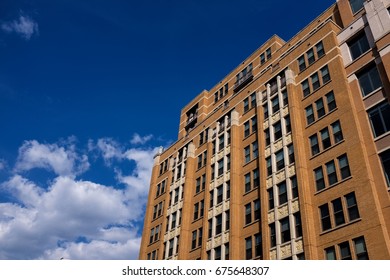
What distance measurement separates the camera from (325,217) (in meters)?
25.9

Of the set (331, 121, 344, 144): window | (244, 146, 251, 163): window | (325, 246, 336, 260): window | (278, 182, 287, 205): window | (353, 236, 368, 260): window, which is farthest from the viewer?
(244, 146, 251, 163): window

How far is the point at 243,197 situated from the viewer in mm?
34188

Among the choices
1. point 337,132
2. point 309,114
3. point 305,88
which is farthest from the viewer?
point 305,88

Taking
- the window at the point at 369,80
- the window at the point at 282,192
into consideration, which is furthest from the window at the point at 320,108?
the window at the point at 282,192

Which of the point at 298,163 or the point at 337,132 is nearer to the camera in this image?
the point at 337,132

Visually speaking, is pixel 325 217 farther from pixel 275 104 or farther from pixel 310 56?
pixel 310 56

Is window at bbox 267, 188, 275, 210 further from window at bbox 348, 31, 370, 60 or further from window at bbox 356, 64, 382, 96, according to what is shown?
window at bbox 348, 31, 370, 60

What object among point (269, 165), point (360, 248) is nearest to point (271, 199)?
point (269, 165)

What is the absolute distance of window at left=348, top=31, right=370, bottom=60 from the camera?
30631mm

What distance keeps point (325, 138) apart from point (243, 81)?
20033 millimetres

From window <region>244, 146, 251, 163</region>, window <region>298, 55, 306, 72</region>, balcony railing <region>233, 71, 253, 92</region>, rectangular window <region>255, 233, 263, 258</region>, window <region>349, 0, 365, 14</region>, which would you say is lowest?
rectangular window <region>255, 233, 263, 258</region>

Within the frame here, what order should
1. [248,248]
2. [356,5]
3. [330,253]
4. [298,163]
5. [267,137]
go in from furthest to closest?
1. [267,137]
2. [356,5]
3. [248,248]
4. [298,163]
5. [330,253]

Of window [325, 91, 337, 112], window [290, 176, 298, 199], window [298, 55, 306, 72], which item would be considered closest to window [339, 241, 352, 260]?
window [290, 176, 298, 199]

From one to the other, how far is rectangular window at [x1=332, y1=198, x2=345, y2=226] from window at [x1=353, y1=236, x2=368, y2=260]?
165 centimetres
